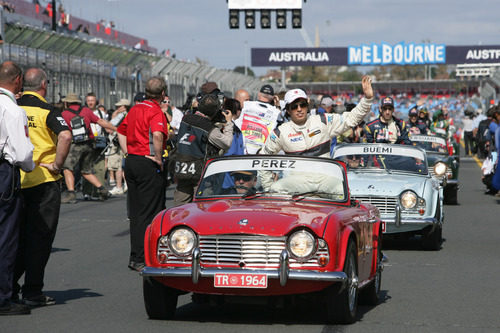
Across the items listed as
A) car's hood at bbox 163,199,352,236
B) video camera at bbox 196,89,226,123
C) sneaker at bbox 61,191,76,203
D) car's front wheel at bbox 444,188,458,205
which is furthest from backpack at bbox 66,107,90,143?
car's hood at bbox 163,199,352,236

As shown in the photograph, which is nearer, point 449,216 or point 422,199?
point 422,199

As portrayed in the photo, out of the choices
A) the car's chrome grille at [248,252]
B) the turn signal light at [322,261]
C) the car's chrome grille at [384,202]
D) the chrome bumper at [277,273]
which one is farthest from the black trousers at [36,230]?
the car's chrome grille at [384,202]

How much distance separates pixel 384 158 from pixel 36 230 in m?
6.56

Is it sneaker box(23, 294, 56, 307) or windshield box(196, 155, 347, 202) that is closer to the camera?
sneaker box(23, 294, 56, 307)

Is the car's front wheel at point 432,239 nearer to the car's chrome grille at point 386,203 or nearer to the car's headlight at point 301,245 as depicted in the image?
the car's chrome grille at point 386,203

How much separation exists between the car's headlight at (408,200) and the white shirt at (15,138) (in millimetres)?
5763

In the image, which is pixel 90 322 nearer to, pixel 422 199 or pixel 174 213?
pixel 174 213

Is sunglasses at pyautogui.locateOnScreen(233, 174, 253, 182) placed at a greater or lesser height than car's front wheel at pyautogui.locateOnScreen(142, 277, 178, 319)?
greater

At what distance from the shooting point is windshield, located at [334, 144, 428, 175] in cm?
1348

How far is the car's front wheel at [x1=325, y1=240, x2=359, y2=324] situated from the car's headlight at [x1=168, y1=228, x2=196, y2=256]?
1.01 m

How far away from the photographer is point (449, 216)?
16906 mm

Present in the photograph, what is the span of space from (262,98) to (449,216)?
4.52 m

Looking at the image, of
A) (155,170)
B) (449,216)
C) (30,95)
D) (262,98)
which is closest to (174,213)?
(30,95)

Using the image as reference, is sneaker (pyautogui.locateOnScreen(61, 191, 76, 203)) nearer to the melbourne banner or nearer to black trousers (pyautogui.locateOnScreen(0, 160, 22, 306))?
black trousers (pyautogui.locateOnScreen(0, 160, 22, 306))
